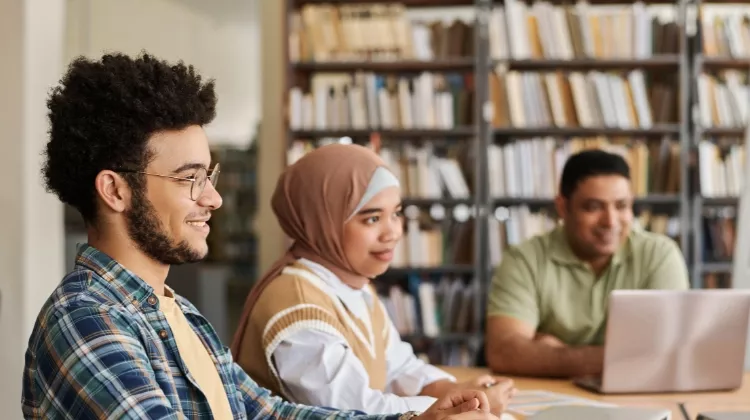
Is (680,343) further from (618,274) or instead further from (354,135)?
(354,135)

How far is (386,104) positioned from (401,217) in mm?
855

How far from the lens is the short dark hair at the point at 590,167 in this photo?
2508 millimetres

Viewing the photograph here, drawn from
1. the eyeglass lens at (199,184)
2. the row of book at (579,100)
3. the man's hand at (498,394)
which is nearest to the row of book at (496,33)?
Answer: the row of book at (579,100)

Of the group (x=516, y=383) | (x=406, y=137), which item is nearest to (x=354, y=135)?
(x=406, y=137)

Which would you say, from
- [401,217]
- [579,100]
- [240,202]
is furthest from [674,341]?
[240,202]

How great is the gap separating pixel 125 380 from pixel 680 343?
1349 millimetres

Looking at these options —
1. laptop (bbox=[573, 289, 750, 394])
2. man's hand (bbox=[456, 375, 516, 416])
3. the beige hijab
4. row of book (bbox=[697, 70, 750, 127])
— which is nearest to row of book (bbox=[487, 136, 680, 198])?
row of book (bbox=[697, 70, 750, 127])

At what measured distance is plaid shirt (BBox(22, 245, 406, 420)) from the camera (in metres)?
1.05

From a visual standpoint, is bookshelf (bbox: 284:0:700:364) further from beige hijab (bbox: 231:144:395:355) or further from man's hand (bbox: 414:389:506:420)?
man's hand (bbox: 414:389:506:420)

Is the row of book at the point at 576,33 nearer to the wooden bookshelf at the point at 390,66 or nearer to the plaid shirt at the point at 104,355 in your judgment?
the wooden bookshelf at the point at 390,66

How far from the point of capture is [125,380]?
1.06 meters

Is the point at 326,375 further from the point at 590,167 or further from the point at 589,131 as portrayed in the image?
the point at 589,131

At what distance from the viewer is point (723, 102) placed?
4.50 meters

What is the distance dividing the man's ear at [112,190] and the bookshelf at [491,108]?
3.41 metres
